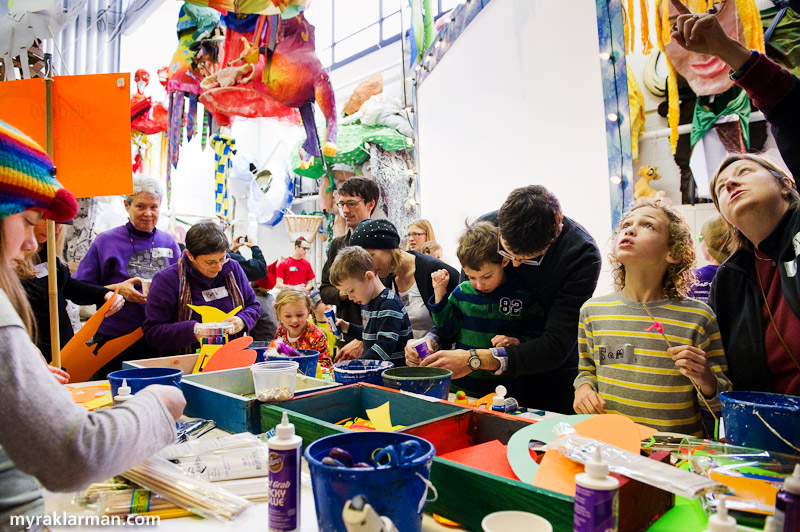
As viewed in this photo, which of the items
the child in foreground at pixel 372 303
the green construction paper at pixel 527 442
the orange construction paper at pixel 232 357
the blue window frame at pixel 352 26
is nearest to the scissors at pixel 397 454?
the green construction paper at pixel 527 442

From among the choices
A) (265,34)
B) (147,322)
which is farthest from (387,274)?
(265,34)

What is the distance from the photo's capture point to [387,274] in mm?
2611

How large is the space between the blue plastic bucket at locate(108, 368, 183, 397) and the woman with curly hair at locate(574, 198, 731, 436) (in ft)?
4.16

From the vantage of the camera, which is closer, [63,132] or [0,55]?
[63,132]

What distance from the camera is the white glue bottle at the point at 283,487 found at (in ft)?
2.76

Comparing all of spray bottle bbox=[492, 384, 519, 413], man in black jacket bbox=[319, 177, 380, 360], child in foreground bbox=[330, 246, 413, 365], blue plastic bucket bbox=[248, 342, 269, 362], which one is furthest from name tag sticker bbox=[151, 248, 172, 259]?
spray bottle bbox=[492, 384, 519, 413]

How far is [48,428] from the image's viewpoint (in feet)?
2.31

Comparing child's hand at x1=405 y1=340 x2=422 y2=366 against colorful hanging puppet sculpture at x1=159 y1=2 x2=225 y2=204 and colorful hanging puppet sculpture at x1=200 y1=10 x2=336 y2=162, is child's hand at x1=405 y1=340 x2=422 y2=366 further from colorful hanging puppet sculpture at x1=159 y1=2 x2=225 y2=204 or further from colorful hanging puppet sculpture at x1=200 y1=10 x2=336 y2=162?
colorful hanging puppet sculpture at x1=159 y1=2 x2=225 y2=204

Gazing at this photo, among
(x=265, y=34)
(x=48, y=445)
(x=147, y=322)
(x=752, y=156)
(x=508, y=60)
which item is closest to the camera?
(x=48, y=445)

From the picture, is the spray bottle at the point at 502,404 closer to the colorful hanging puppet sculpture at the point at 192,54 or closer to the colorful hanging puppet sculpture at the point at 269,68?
the colorful hanging puppet sculpture at the point at 269,68

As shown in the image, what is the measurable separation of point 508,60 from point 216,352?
3031mm

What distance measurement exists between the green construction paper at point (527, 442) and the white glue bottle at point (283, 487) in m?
0.41

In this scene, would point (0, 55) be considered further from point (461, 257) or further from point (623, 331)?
point (623, 331)

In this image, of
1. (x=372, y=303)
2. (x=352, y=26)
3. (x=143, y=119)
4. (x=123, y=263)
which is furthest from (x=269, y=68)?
(x=352, y=26)
